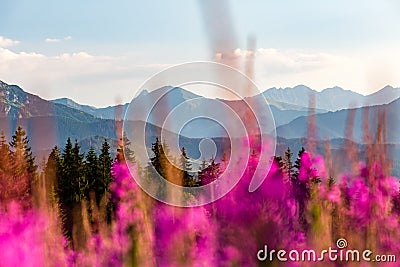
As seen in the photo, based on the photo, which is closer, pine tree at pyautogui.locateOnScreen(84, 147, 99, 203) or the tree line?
the tree line

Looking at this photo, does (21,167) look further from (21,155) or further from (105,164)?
(105,164)

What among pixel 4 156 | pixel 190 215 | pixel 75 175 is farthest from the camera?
pixel 75 175

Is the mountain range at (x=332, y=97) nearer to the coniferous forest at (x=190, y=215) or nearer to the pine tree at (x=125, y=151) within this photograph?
the coniferous forest at (x=190, y=215)

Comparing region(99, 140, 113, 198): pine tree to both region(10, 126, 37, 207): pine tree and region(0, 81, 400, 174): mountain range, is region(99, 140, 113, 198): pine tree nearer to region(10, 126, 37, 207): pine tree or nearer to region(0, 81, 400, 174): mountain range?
region(0, 81, 400, 174): mountain range

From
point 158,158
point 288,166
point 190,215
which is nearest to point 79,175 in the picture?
point 158,158

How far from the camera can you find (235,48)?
4.17 feet

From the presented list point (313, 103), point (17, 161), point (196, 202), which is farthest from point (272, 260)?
point (17, 161)

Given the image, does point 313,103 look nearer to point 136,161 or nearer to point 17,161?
point 136,161
